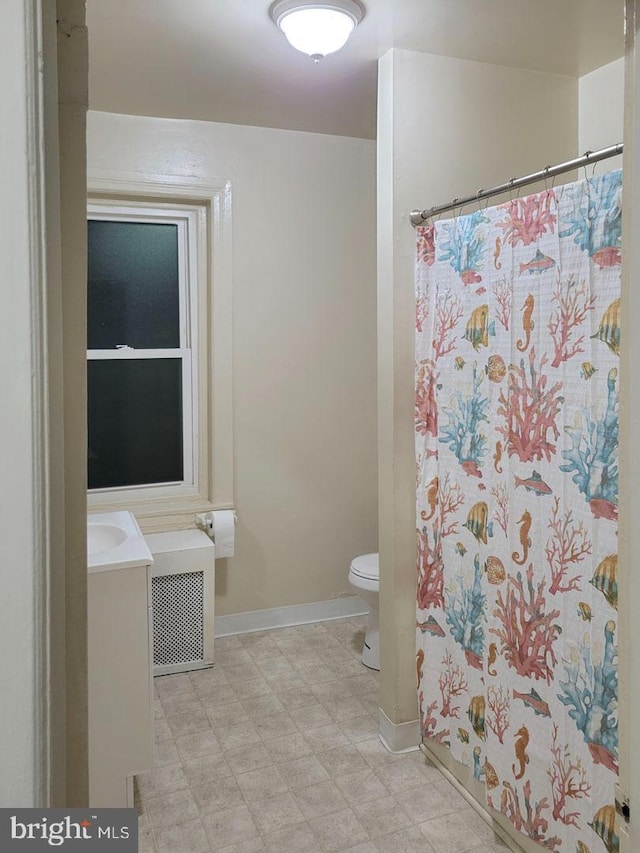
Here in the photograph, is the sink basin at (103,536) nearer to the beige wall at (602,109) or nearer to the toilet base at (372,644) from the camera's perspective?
the toilet base at (372,644)

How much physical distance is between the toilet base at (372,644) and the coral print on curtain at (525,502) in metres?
0.74

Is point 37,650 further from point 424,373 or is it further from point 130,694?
point 424,373

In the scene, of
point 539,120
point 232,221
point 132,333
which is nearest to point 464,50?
point 539,120

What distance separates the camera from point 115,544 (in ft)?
8.21

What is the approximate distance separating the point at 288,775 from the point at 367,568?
1.01 metres

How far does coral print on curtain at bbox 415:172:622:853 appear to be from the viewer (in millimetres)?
1658

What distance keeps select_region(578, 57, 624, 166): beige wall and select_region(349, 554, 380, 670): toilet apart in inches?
74.1

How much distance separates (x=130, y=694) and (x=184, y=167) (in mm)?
2339

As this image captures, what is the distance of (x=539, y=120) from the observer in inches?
105

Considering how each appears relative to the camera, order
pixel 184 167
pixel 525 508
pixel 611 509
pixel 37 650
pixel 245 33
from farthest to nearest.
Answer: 1. pixel 184 167
2. pixel 245 33
3. pixel 525 508
4. pixel 611 509
5. pixel 37 650

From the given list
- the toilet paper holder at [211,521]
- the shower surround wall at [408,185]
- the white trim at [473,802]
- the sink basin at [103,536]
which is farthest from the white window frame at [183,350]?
the white trim at [473,802]

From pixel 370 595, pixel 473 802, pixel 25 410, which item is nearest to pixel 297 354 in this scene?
pixel 370 595

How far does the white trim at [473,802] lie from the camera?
203 cm

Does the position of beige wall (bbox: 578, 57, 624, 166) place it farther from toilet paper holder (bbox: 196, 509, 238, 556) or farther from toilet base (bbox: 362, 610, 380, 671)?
toilet paper holder (bbox: 196, 509, 238, 556)
